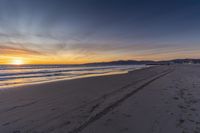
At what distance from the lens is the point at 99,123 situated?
169 inches

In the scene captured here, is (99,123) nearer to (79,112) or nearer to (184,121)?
(79,112)

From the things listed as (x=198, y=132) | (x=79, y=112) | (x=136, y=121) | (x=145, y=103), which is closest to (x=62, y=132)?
(x=79, y=112)

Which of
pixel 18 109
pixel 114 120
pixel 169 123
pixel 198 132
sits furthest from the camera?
pixel 18 109

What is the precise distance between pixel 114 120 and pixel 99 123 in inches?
19.7

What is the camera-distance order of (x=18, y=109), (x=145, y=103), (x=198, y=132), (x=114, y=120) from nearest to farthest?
1. (x=198, y=132)
2. (x=114, y=120)
3. (x=18, y=109)
4. (x=145, y=103)

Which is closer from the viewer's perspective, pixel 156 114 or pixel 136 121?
pixel 136 121

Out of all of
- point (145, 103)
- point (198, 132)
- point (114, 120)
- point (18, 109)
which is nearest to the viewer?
point (198, 132)

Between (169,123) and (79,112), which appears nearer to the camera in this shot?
(169,123)

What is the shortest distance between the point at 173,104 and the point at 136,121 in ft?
7.92

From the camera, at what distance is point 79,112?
5270mm

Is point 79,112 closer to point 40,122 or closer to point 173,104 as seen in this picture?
point 40,122

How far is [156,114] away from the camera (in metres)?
4.97

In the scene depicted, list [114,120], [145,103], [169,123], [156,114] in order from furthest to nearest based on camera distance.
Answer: [145,103] < [156,114] < [114,120] < [169,123]

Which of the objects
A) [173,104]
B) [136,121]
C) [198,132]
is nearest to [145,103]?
[173,104]
